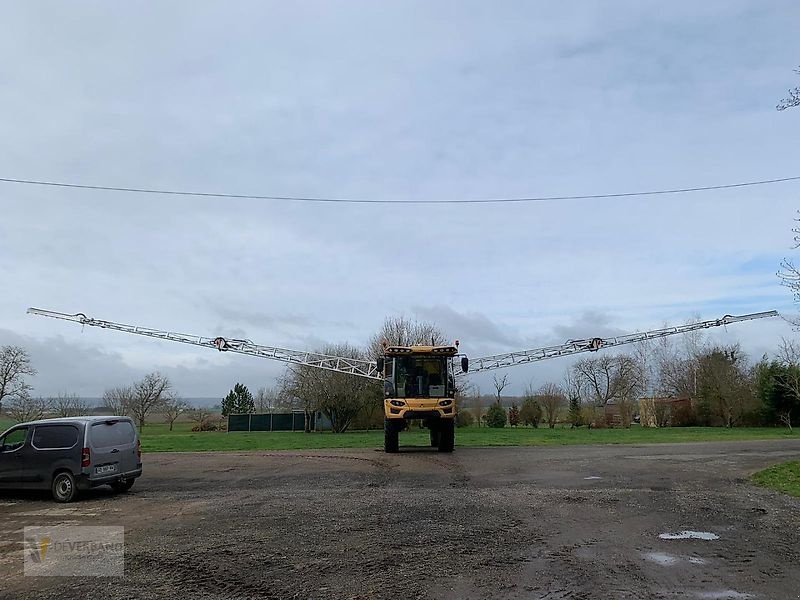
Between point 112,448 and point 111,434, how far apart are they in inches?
13.3

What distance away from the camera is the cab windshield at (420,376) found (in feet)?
77.3

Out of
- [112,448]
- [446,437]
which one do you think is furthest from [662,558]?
[446,437]

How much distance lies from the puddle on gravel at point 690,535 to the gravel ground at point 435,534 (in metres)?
0.17

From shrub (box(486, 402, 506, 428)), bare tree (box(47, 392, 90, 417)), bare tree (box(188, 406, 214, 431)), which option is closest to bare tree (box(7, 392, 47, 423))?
bare tree (box(47, 392, 90, 417))

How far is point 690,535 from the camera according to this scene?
9.04 meters

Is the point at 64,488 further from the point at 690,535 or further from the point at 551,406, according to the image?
the point at 551,406

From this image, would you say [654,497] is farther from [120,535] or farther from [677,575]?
[120,535]

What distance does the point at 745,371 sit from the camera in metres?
54.6

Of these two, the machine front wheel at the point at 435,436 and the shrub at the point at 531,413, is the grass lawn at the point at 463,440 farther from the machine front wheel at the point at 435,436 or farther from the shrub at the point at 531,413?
the shrub at the point at 531,413

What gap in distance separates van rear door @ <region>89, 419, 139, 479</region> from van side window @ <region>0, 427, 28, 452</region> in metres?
1.54

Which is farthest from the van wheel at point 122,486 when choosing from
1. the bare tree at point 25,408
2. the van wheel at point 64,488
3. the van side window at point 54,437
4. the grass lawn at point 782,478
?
the bare tree at point 25,408

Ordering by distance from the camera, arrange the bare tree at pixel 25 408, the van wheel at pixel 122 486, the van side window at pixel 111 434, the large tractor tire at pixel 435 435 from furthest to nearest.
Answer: the bare tree at pixel 25 408 → the large tractor tire at pixel 435 435 → the van wheel at pixel 122 486 → the van side window at pixel 111 434

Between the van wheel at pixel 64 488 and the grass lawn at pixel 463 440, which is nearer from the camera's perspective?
the van wheel at pixel 64 488

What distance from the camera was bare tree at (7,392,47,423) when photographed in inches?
1588
